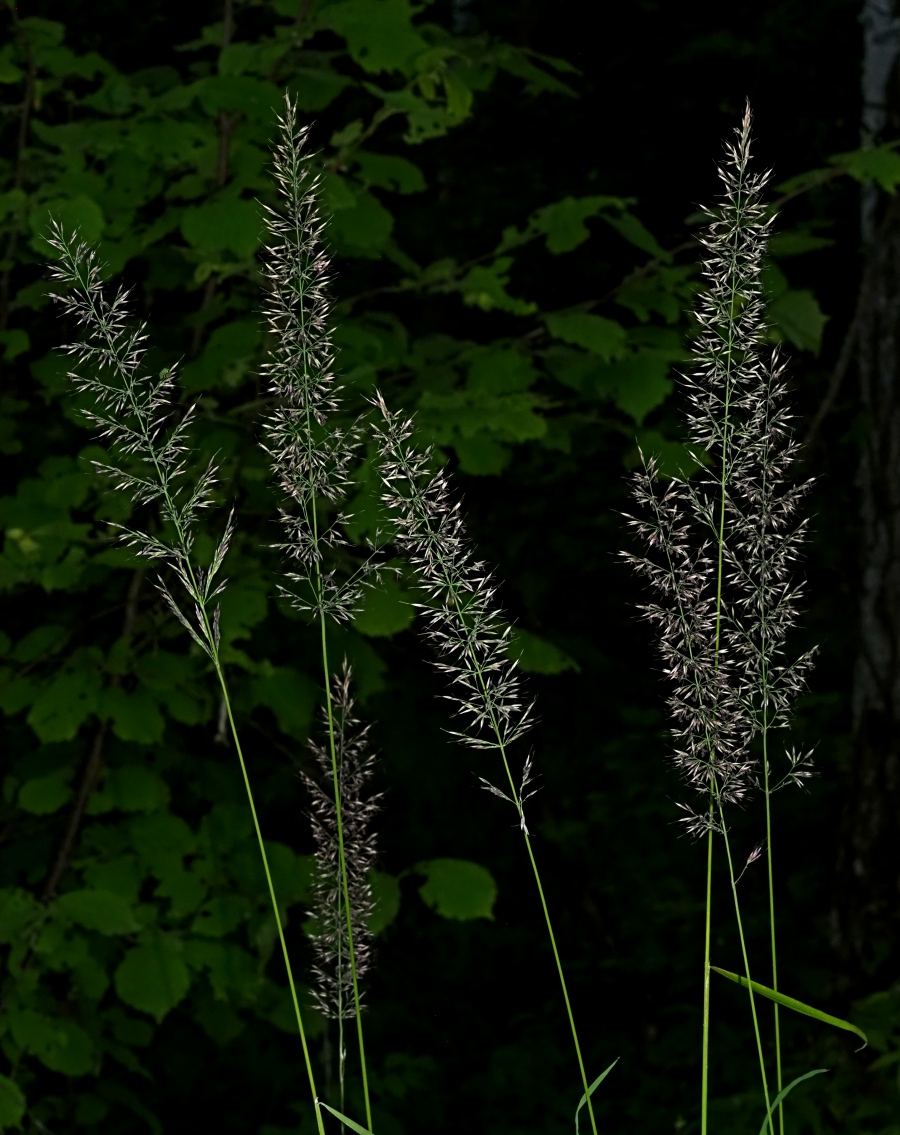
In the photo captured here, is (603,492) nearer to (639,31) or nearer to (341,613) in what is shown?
(639,31)

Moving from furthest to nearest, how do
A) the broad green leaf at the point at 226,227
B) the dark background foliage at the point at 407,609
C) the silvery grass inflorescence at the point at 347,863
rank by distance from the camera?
the dark background foliage at the point at 407,609, the broad green leaf at the point at 226,227, the silvery grass inflorescence at the point at 347,863

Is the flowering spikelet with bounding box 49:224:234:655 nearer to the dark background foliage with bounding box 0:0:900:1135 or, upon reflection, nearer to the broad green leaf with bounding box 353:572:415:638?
the dark background foliage with bounding box 0:0:900:1135

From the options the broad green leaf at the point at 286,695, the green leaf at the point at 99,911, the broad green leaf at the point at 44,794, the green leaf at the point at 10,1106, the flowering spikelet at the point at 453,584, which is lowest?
the green leaf at the point at 10,1106

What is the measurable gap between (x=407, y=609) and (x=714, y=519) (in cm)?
148

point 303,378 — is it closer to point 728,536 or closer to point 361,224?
point 728,536

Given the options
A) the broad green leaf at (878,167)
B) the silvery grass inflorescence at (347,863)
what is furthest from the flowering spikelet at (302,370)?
the broad green leaf at (878,167)

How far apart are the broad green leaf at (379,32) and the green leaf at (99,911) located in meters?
1.67

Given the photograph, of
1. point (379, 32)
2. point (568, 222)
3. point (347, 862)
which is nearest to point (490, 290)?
point (568, 222)

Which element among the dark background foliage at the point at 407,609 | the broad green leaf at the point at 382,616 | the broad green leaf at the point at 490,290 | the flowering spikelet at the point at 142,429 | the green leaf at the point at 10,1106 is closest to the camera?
the flowering spikelet at the point at 142,429

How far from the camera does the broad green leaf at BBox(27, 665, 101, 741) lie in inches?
102

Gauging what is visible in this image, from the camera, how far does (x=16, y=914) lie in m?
2.62

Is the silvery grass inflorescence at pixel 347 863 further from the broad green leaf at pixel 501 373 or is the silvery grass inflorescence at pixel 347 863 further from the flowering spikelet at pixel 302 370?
the broad green leaf at pixel 501 373

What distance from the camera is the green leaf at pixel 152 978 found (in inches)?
101

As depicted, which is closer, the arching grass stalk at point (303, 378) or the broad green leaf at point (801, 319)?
the arching grass stalk at point (303, 378)
